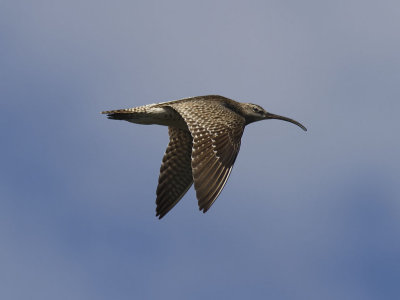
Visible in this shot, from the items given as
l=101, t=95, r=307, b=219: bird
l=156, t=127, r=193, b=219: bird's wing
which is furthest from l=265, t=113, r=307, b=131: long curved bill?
l=156, t=127, r=193, b=219: bird's wing

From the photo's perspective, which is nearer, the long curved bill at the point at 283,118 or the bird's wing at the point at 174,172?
the bird's wing at the point at 174,172

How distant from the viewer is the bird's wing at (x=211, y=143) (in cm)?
2111

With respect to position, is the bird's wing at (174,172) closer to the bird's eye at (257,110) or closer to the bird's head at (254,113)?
the bird's head at (254,113)

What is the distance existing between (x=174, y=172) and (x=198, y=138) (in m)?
4.02

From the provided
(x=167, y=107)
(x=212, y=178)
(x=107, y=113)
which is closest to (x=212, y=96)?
(x=167, y=107)

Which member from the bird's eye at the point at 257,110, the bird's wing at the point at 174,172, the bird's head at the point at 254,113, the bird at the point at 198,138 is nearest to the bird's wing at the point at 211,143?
the bird at the point at 198,138

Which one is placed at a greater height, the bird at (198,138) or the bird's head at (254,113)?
the bird's head at (254,113)

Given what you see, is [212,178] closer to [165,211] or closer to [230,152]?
[230,152]

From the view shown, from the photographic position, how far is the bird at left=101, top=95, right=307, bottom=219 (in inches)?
849

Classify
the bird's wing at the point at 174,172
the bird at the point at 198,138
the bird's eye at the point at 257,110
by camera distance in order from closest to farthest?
the bird at the point at 198,138
the bird's wing at the point at 174,172
the bird's eye at the point at 257,110

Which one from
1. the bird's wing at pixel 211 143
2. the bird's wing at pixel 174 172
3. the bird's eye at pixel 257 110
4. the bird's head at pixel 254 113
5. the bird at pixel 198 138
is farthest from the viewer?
the bird's eye at pixel 257 110

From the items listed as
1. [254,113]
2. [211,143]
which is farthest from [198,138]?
[254,113]

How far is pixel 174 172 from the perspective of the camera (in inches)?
1040

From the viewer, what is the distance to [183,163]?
2659cm
